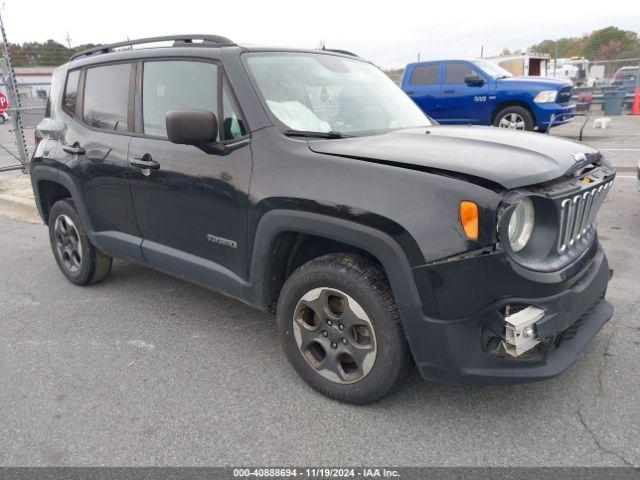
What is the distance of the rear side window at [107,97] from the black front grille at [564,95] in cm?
935

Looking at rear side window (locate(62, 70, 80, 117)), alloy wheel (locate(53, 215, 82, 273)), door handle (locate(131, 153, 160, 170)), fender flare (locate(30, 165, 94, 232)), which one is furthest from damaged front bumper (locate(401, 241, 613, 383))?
rear side window (locate(62, 70, 80, 117))

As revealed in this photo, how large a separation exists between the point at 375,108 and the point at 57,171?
8.54 ft

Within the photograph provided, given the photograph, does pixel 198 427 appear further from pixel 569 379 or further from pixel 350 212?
pixel 569 379

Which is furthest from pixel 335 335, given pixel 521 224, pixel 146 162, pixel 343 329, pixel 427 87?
pixel 427 87

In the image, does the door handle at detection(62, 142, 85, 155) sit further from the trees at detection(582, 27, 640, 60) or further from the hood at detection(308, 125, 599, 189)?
the trees at detection(582, 27, 640, 60)

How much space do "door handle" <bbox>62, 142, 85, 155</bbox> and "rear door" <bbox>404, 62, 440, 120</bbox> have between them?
8827mm

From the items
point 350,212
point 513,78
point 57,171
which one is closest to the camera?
point 350,212

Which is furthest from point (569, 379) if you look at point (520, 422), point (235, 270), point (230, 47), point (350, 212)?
point (230, 47)

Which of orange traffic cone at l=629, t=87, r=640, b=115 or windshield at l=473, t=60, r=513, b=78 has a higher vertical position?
windshield at l=473, t=60, r=513, b=78

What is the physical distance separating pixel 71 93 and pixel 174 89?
145cm

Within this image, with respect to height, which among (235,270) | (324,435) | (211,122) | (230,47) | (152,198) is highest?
(230,47)

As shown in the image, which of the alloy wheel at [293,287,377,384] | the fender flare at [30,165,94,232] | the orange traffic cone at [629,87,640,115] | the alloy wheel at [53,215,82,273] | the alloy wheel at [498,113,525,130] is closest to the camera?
the alloy wheel at [293,287,377,384]

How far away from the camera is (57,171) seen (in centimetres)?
428

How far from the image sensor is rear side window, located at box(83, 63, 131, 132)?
148 inches
